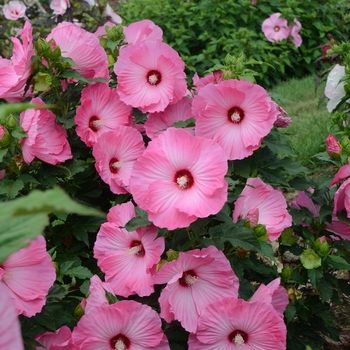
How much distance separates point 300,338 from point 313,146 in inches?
94.7

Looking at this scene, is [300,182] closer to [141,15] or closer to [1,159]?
[1,159]

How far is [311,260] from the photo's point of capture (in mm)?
1652

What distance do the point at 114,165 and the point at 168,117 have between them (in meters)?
0.19

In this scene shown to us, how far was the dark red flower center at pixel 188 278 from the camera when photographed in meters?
1.41

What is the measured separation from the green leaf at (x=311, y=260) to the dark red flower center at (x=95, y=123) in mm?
643

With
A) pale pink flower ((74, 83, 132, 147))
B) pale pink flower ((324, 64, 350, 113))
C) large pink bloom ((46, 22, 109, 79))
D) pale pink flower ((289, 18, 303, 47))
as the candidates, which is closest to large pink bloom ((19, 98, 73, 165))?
pale pink flower ((74, 83, 132, 147))

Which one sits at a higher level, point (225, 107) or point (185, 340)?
point (225, 107)

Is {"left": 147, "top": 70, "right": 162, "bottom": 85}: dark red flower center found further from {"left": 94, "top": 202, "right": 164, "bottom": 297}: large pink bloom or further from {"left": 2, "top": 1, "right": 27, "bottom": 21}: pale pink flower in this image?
{"left": 2, "top": 1, "right": 27, "bottom": 21}: pale pink flower

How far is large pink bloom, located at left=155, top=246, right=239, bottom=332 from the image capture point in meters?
1.37

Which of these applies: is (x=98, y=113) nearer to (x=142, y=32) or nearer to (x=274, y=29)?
(x=142, y=32)

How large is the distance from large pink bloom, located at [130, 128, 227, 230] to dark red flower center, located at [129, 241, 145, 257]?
165mm

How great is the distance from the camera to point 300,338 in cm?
185

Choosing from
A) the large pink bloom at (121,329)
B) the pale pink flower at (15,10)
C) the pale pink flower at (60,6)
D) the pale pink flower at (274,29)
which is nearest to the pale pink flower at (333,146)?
the large pink bloom at (121,329)

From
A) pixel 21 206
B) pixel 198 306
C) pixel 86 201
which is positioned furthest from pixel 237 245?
pixel 21 206
